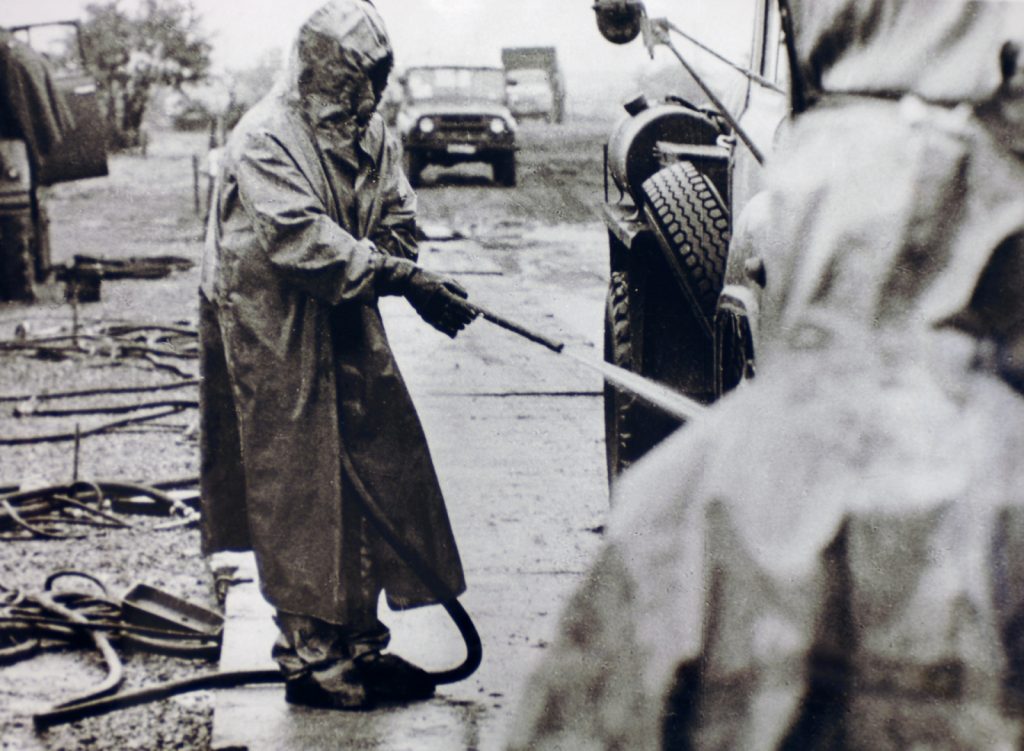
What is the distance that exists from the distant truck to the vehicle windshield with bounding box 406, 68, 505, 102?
863 cm

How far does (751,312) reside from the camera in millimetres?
3344

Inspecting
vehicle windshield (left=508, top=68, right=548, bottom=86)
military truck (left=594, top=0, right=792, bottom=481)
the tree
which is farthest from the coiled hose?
vehicle windshield (left=508, top=68, right=548, bottom=86)

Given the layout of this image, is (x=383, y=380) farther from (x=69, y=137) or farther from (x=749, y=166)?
(x=69, y=137)

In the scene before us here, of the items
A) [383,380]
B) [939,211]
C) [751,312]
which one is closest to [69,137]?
[383,380]

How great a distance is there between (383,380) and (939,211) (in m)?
2.92

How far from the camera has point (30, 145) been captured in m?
11.3

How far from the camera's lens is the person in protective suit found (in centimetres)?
362

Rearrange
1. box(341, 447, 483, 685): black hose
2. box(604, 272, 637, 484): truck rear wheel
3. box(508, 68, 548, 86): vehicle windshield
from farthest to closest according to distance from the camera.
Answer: box(508, 68, 548, 86): vehicle windshield < box(604, 272, 637, 484): truck rear wheel < box(341, 447, 483, 685): black hose

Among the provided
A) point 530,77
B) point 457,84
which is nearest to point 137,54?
point 457,84

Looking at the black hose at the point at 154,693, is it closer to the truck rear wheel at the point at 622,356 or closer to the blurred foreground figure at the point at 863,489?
the truck rear wheel at the point at 622,356

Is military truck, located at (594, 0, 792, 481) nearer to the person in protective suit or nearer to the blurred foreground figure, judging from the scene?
the person in protective suit

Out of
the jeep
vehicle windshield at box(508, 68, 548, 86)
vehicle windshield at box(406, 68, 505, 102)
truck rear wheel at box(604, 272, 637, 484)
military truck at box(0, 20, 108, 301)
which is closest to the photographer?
truck rear wheel at box(604, 272, 637, 484)

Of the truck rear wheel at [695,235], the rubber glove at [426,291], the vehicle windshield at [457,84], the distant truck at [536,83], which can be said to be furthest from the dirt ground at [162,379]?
the distant truck at [536,83]

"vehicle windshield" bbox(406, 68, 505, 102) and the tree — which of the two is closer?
the tree
